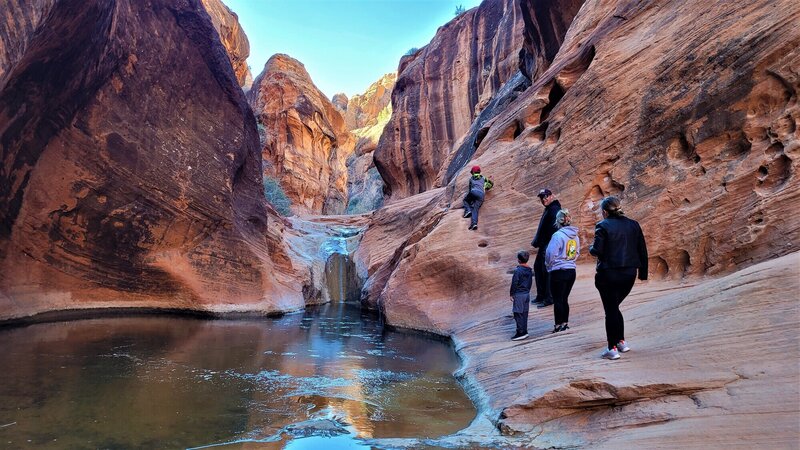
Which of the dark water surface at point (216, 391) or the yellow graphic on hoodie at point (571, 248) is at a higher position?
the yellow graphic on hoodie at point (571, 248)

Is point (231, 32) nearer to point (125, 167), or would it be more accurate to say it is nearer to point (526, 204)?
point (125, 167)

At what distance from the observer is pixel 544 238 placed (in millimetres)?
7957

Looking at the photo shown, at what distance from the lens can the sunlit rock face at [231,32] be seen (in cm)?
3868

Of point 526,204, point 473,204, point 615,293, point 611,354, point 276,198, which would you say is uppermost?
point 276,198

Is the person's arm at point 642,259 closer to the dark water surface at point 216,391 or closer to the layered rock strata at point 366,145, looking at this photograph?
the dark water surface at point 216,391

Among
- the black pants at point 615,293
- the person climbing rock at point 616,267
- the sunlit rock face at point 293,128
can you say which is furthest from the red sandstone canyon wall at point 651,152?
the sunlit rock face at point 293,128

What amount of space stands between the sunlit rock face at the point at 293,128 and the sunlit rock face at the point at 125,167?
27939 mm

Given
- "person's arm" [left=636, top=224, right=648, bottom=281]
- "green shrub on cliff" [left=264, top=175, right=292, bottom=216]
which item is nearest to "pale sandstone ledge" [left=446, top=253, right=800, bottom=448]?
"person's arm" [left=636, top=224, right=648, bottom=281]

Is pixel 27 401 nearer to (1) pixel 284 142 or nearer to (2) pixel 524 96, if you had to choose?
(2) pixel 524 96

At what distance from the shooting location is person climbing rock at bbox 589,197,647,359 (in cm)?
440

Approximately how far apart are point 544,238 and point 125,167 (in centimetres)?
970

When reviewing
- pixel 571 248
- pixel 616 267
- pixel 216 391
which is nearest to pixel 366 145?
pixel 571 248

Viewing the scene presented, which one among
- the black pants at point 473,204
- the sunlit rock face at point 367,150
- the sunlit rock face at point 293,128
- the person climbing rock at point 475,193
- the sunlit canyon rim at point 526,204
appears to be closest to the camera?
the sunlit canyon rim at point 526,204

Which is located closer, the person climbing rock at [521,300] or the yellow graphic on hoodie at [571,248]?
the yellow graphic on hoodie at [571,248]
